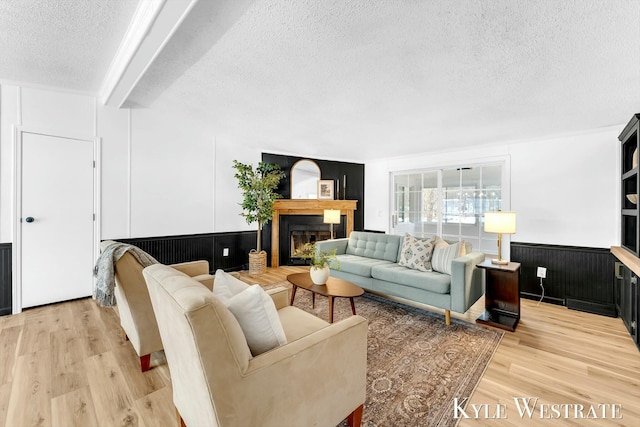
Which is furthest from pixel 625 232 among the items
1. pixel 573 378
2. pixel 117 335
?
pixel 117 335

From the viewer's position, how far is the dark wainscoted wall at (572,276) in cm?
329

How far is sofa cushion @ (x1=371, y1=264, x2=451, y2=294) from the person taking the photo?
285 cm

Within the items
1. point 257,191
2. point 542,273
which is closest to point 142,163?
point 257,191

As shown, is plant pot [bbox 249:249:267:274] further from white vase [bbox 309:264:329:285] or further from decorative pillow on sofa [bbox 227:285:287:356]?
decorative pillow on sofa [bbox 227:285:287:356]

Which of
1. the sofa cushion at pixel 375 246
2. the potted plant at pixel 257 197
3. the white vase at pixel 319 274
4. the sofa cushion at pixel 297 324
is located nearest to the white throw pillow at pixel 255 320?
the sofa cushion at pixel 297 324

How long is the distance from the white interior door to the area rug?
2.86 metres

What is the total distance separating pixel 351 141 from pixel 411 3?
3.00m

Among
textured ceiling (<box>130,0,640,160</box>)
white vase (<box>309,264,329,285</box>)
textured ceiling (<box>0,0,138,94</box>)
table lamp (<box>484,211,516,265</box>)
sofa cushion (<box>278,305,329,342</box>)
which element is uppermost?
textured ceiling (<box>0,0,138,94</box>)

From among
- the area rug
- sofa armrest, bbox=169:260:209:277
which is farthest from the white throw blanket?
the area rug

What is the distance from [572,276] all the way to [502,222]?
Answer: 60.8 inches

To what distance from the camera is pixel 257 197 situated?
188 inches

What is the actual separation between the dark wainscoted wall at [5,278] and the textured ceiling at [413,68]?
7.10ft

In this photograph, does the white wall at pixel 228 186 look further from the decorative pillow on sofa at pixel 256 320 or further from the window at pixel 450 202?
the decorative pillow on sofa at pixel 256 320

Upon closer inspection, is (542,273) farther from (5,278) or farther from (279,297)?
(5,278)
